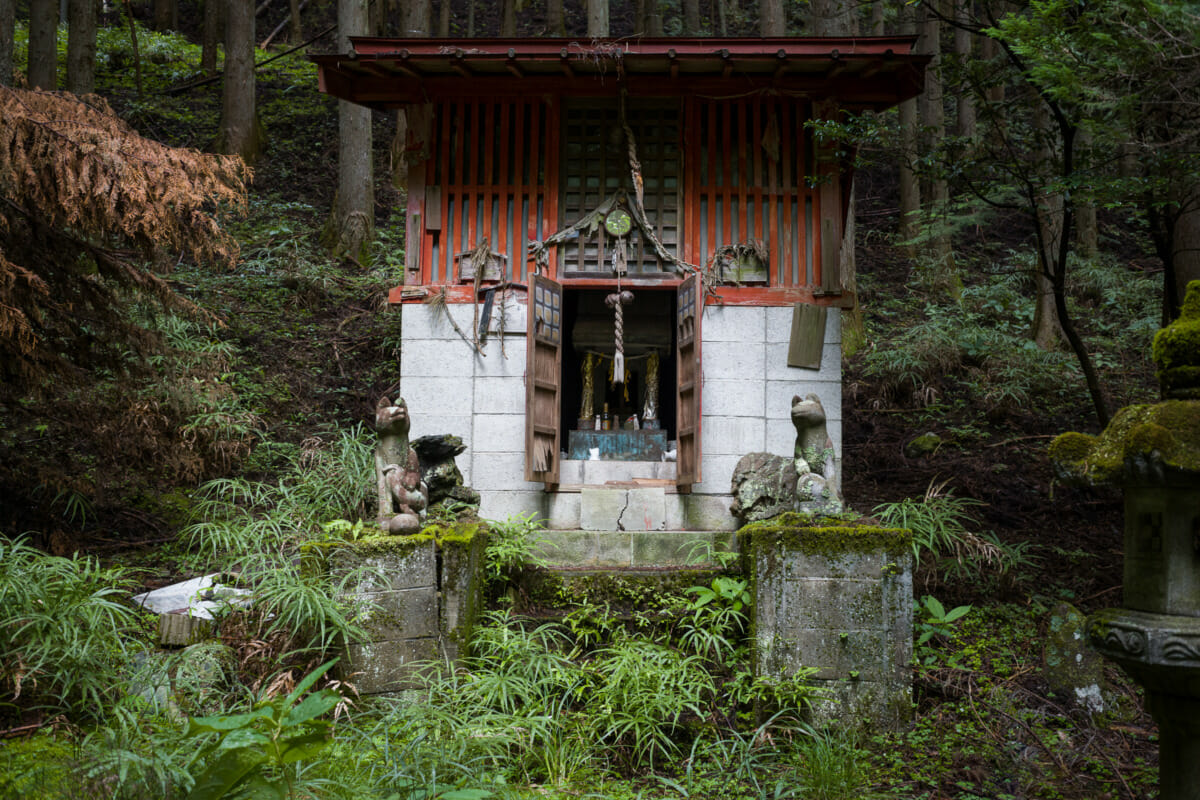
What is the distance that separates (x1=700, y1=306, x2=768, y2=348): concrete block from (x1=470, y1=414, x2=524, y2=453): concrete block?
2004 millimetres

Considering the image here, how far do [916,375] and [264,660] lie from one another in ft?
31.1

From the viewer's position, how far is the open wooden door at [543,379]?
27.9 ft

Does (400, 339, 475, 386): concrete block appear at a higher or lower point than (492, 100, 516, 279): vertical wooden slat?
lower

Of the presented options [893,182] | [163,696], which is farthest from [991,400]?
[893,182]

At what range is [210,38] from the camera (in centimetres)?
2139

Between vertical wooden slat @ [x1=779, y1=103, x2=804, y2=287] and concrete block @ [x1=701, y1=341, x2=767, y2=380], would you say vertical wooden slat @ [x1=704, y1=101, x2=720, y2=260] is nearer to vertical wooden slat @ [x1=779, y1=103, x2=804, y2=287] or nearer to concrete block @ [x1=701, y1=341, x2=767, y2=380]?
vertical wooden slat @ [x1=779, y1=103, x2=804, y2=287]

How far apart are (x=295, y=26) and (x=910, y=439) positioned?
19.7m

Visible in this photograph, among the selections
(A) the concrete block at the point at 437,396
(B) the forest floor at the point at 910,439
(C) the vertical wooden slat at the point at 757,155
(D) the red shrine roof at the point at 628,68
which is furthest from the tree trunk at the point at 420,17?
(A) the concrete block at the point at 437,396

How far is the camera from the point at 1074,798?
16.5 feet

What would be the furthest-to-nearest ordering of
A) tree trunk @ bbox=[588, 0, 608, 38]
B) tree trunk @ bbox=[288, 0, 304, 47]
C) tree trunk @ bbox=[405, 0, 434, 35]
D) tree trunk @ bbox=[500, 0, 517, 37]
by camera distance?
1. tree trunk @ bbox=[288, 0, 304, 47]
2. tree trunk @ bbox=[500, 0, 517, 37]
3. tree trunk @ bbox=[405, 0, 434, 35]
4. tree trunk @ bbox=[588, 0, 608, 38]

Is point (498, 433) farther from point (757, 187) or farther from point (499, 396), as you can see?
point (757, 187)

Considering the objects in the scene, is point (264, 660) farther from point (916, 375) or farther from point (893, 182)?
point (893, 182)

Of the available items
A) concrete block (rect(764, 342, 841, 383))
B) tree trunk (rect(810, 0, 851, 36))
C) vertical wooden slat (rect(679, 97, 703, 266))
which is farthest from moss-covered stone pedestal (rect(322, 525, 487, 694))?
tree trunk (rect(810, 0, 851, 36))

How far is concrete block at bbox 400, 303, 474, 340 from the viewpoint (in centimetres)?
907
